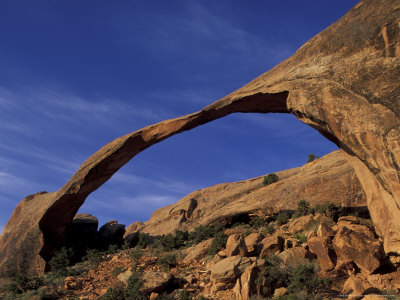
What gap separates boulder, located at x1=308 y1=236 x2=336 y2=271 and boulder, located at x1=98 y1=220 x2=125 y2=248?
14.3 meters

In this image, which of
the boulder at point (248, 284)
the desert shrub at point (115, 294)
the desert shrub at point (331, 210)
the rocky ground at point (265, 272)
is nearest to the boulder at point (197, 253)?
the rocky ground at point (265, 272)

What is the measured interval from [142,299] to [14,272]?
10885mm

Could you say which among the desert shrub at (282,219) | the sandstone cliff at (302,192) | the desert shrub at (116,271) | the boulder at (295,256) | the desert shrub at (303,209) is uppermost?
the sandstone cliff at (302,192)

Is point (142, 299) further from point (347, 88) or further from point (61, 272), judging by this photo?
point (347, 88)

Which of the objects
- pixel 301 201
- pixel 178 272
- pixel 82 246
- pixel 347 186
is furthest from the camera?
pixel 82 246

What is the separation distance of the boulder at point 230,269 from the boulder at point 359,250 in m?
2.60

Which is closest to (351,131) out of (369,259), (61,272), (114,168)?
(369,259)

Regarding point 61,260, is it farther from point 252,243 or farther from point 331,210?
point 331,210

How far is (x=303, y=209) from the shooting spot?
16.5m

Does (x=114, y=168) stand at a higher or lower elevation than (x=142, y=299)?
higher

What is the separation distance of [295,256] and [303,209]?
18.8ft

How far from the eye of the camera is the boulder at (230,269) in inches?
413

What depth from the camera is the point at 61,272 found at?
51.7 feet

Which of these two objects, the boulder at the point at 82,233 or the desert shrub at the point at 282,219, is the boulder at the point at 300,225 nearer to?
the desert shrub at the point at 282,219
